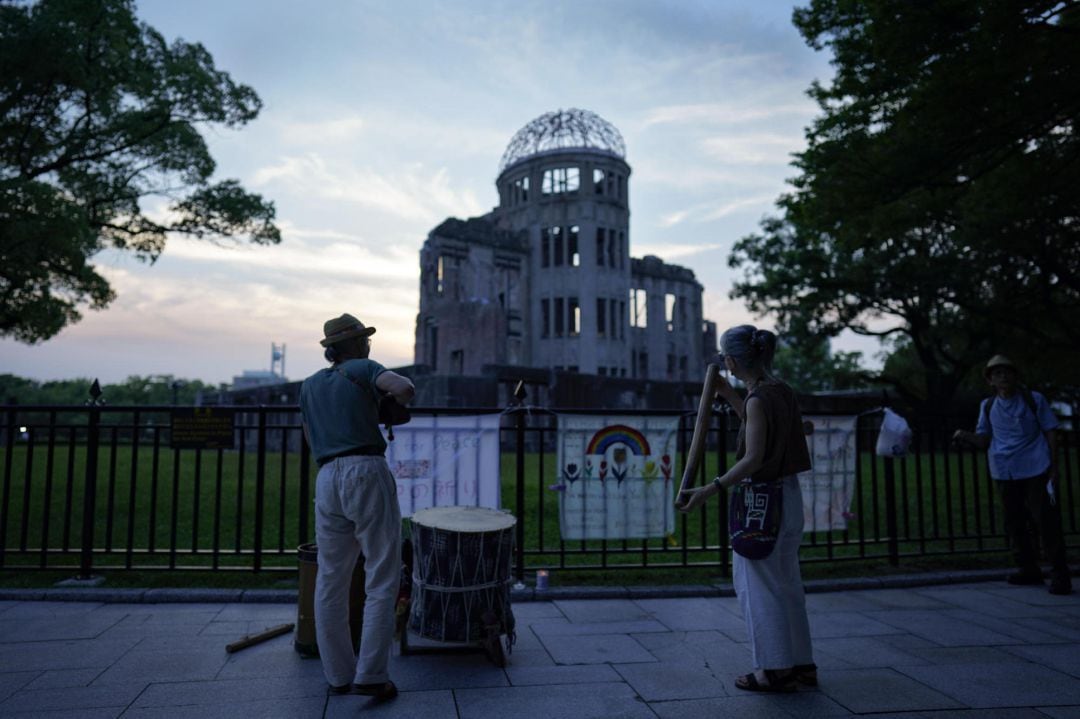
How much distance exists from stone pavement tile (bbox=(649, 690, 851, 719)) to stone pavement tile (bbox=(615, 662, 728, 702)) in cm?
11

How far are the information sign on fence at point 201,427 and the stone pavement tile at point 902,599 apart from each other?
6.64m

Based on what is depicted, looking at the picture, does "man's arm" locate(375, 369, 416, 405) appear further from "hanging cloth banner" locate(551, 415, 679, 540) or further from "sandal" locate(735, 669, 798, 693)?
"hanging cloth banner" locate(551, 415, 679, 540)

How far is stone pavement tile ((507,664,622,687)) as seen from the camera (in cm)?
444

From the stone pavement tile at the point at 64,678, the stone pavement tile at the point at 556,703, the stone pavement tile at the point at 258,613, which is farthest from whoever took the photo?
the stone pavement tile at the point at 258,613

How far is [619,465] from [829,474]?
8.21ft

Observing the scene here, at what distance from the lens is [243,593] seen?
21.0ft

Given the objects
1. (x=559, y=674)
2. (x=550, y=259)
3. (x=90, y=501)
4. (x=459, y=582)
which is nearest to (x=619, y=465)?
(x=459, y=582)

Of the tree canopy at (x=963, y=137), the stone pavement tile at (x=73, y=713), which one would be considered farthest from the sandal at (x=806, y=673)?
the tree canopy at (x=963, y=137)

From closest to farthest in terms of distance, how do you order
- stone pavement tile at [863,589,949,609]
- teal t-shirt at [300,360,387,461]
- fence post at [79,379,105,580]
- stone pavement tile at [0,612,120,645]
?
1. teal t-shirt at [300,360,387,461]
2. stone pavement tile at [0,612,120,645]
3. stone pavement tile at [863,589,949,609]
4. fence post at [79,379,105,580]

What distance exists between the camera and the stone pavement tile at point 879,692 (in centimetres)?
402

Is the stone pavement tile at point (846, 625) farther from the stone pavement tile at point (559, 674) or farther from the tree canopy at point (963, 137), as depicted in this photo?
the tree canopy at point (963, 137)

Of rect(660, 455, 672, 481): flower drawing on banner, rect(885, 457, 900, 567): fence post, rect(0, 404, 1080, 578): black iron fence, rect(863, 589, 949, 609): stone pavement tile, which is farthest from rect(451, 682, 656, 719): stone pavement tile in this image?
rect(885, 457, 900, 567): fence post

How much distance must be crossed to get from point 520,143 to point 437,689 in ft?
154

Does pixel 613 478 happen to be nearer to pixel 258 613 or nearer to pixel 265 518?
pixel 258 613
